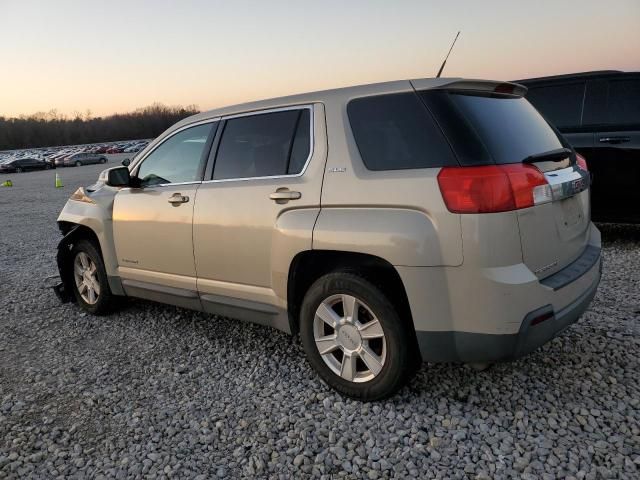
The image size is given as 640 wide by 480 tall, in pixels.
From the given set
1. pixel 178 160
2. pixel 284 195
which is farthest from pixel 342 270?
pixel 178 160

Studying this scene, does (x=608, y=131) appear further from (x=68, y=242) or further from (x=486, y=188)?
(x=68, y=242)

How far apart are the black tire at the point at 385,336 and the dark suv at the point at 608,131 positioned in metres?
4.31

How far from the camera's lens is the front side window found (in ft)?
12.5

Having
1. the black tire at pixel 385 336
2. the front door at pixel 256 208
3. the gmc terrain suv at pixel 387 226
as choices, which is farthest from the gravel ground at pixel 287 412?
the front door at pixel 256 208

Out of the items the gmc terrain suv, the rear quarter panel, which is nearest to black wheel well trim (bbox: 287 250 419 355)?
the gmc terrain suv

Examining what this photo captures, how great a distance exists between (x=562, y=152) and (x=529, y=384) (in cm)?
137

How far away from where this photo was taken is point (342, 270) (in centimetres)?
289

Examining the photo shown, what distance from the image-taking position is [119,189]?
14.3 feet

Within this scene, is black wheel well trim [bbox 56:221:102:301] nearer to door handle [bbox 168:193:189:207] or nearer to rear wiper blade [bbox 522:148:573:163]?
door handle [bbox 168:193:189:207]

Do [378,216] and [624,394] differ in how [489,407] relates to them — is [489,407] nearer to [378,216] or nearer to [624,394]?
[624,394]

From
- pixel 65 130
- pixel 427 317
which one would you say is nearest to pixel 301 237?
pixel 427 317

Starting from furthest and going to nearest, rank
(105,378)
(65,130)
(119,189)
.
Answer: (65,130), (119,189), (105,378)

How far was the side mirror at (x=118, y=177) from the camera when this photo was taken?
13.1 feet

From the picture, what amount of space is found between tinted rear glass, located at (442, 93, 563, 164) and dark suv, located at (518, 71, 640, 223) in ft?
10.8
